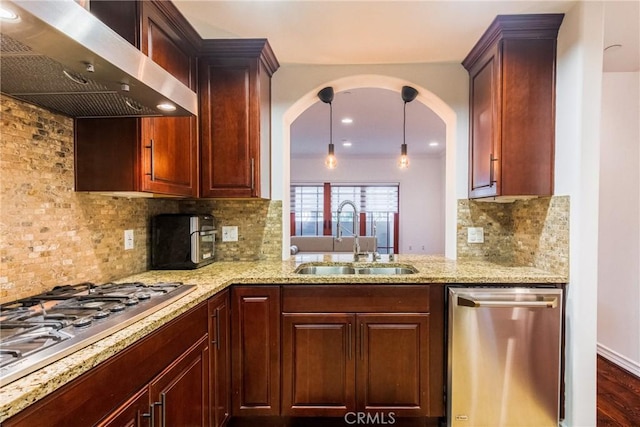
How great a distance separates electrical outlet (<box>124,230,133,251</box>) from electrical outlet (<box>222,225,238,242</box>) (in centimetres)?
64

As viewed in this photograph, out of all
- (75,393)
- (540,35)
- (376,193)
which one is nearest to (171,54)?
(75,393)

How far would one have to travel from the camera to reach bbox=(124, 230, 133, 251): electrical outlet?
188cm

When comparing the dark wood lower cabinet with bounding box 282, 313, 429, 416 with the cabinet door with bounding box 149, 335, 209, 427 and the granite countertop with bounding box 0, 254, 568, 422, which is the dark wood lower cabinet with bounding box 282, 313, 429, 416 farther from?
the cabinet door with bounding box 149, 335, 209, 427

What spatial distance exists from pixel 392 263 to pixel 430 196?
5.83 m

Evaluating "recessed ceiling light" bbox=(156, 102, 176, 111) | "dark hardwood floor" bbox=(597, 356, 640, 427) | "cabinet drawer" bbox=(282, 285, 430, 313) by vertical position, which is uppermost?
"recessed ceiling light" bbox=(156, 102, 176, 111)

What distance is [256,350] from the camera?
1.87 m

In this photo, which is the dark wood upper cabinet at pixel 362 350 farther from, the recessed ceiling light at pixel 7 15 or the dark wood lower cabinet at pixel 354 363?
the recessed ceiling light at pixel 7 15

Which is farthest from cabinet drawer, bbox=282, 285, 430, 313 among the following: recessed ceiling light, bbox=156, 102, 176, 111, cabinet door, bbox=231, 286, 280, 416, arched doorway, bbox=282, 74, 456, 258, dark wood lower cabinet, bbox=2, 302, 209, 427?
recessed ceiling light, bbox=156, 102, 176, 111

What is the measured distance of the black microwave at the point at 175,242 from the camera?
6.84 ft

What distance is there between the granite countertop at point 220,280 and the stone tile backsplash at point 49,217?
8.9 inches

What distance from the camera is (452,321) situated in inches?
71.1

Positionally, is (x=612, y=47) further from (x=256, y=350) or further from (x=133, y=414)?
(x=133, y=414)

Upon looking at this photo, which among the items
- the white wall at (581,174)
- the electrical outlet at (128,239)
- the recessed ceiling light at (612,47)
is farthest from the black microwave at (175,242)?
the recessed ceiling light at (612,47)

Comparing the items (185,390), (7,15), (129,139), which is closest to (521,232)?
(185,390)
